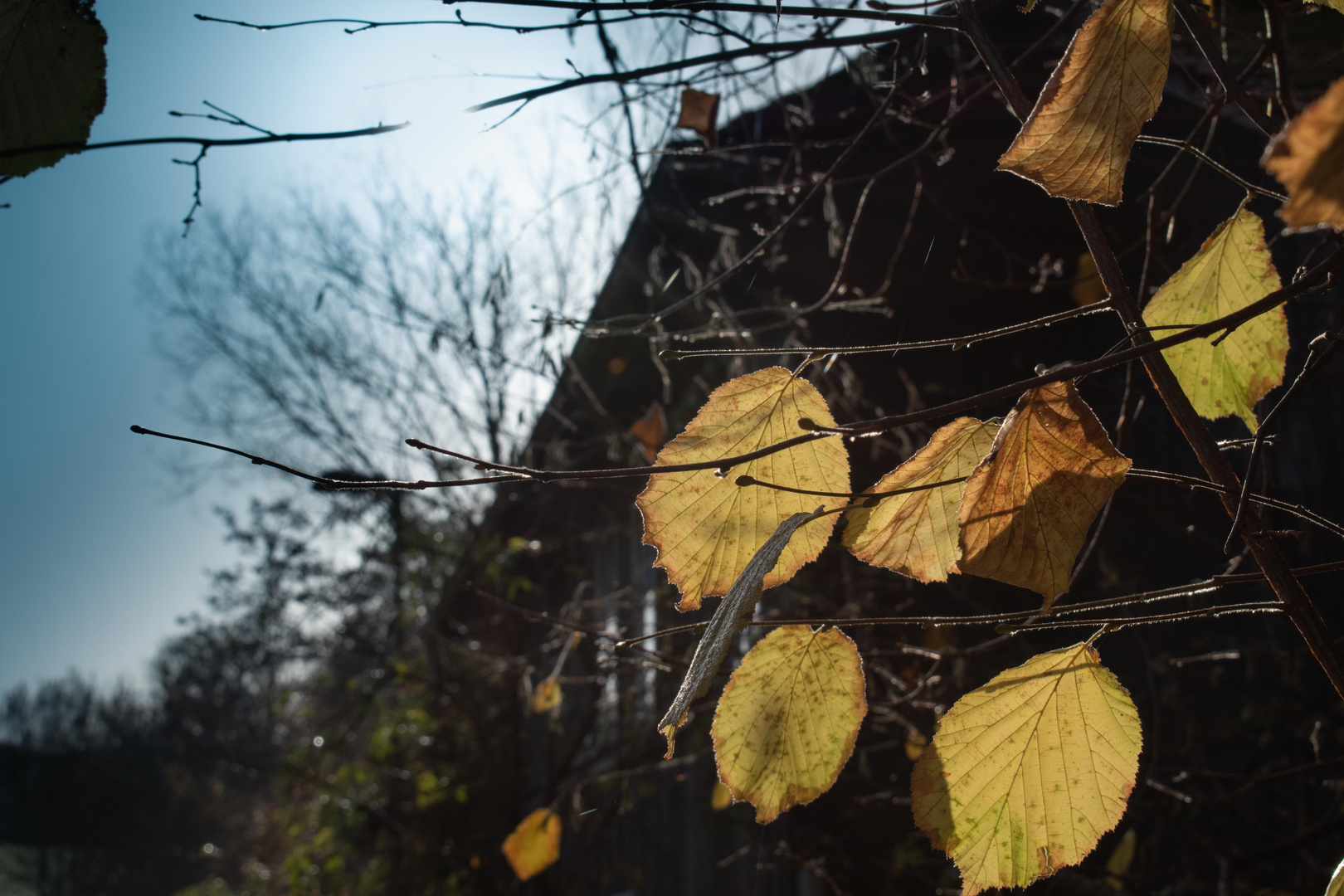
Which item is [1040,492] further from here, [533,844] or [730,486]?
[533,844]

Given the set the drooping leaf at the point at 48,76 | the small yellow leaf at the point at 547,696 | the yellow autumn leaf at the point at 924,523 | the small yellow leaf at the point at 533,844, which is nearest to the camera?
the yellow autumn leaf at the point at 924,523

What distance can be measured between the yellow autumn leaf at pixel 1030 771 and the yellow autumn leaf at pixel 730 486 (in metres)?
0.22

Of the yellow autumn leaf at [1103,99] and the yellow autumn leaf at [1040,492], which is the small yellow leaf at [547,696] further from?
the yellow autumn leaf at [1103,99]

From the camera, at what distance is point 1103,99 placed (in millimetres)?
541

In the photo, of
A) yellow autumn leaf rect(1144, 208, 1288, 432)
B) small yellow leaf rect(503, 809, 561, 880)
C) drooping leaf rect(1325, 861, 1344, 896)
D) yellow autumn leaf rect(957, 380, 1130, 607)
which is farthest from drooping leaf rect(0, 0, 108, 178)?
small yellow leaf rect(503, 809, 561, 880)

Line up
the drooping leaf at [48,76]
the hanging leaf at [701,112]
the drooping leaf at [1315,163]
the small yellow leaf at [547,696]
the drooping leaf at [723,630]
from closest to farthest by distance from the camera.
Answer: the drooping leaf at [1315,163] < the drooping leaf at [723,630] < the drooping leaf at [48,76] < the hanging leaf at [701,112] < the small yellow leaf at [547,696]

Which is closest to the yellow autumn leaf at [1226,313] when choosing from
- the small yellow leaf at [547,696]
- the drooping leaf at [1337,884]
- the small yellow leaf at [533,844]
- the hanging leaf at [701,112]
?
the drooping leaf at [1337,884]

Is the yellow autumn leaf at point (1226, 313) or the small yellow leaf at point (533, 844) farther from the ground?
the yellow autumn leaf at point (1226, 313)

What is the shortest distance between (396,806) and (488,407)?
3202mm

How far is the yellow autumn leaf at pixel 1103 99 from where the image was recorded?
533mm

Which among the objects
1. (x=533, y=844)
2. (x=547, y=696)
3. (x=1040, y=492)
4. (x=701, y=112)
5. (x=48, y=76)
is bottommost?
(x=533, y=844)

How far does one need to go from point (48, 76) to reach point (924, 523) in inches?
37.1

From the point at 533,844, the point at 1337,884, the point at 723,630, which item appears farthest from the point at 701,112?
the point at 533,844

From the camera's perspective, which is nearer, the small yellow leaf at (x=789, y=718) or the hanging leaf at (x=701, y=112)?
the small yellow leaf at (x=789, y=718)
